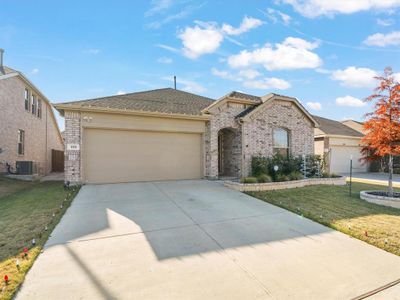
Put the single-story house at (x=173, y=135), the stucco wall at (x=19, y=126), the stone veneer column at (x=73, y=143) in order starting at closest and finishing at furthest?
the stone veneer column at (x=73, y=143), the single-story house at (x=173, y=135), the stucco wall at (x=19, y=126)

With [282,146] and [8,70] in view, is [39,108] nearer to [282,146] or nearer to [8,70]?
[8,70]

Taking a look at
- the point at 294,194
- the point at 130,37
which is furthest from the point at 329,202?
the point at 130,37

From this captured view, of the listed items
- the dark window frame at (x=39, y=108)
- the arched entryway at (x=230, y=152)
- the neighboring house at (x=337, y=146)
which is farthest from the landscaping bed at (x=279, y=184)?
the dark window frame at (x=39, y=108)

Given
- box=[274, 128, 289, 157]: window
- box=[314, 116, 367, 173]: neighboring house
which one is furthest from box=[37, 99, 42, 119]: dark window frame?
box=[314, 116, 367, 173]: neighboring house

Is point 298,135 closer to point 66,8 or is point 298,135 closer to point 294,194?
point 294,194

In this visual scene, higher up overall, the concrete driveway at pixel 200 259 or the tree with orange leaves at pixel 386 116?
the tree with orange leaves at pixel 386 116

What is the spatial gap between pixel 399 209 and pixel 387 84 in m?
4.19

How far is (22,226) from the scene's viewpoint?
461 centimetres

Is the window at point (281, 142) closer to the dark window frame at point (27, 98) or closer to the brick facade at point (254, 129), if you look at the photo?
the brick facade at point (254, 129)

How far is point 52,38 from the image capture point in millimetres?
9781

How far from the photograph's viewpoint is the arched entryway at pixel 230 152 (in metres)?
11.5

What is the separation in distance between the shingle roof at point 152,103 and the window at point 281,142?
4.51 m

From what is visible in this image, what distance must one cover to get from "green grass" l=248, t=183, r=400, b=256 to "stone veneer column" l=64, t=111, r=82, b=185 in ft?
23.1

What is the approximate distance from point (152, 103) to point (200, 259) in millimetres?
9155
